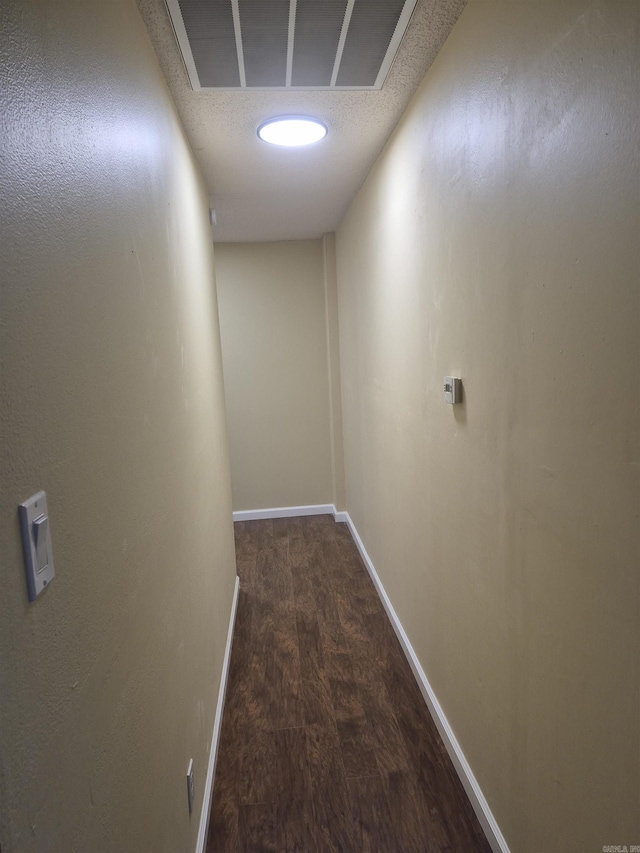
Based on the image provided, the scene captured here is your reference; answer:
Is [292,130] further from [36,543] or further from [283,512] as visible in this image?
[283,512]

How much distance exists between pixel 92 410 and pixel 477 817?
1764 millimetres

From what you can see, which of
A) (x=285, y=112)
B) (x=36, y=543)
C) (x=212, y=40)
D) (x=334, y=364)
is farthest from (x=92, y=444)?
(x=334, y=364)

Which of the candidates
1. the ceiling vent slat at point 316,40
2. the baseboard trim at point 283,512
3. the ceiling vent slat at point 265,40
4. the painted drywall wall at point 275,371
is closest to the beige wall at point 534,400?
the ceiling vent slat at point 316,40

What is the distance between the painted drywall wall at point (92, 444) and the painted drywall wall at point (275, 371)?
279 cm

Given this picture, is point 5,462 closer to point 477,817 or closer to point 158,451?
point 158,451

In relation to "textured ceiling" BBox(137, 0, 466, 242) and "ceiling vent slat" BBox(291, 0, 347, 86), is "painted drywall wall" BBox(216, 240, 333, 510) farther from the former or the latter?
"ceiling vent slat" BBox(291, 0, 347, 86)

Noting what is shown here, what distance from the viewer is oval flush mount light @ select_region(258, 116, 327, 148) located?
2.04 metres

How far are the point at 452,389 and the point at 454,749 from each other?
131cm

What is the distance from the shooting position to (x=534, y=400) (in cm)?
117

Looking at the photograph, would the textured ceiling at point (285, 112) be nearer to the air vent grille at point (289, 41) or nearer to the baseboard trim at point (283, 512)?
the air vent grille at point (289, 41)

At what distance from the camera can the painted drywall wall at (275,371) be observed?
170 inches

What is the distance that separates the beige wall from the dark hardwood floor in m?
0.21

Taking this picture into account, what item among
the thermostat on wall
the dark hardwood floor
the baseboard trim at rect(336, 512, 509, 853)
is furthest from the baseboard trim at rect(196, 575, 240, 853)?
the thermostat on wall

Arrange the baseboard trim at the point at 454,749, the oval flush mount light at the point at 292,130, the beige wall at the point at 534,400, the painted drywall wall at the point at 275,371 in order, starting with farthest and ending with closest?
the painted drywall wall at the point at 275,371
the oval flush mount light at the point at 292,130
the baseboard trim at the point at 454,749
the beige wall at the point at 534,400
